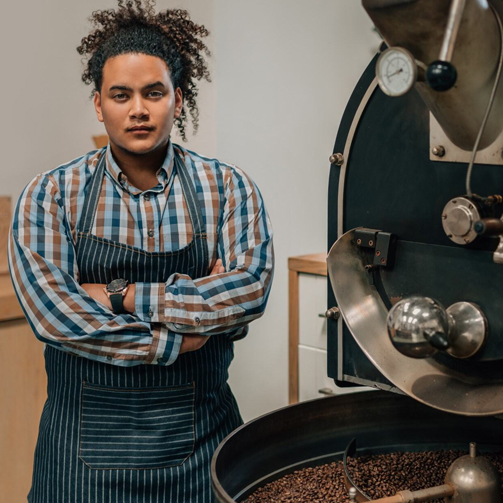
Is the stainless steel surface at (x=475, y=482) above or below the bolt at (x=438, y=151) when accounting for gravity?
below

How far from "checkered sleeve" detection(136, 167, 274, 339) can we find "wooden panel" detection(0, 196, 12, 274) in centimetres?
135

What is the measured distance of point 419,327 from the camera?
905 mm

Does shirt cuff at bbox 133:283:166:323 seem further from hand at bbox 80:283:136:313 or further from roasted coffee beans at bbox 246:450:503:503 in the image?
roasted coffee beans at bbox 246:450:503:503

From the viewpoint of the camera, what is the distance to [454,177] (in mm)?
1002

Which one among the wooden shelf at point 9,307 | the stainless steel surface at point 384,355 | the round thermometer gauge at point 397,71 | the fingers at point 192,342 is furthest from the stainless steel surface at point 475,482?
the wooden shelf at point 9,307

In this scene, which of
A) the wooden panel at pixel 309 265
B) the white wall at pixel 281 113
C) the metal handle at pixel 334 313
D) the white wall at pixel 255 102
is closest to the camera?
the metal handle at pixel 334 313

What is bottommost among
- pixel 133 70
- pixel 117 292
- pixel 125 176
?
pixel 117 292

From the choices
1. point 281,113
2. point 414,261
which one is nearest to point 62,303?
point 414,261

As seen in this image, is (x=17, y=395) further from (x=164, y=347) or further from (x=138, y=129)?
(x=138, y=129)

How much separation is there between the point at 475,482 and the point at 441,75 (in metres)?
0.54

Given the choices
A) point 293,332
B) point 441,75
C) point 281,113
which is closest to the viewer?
point 441,75

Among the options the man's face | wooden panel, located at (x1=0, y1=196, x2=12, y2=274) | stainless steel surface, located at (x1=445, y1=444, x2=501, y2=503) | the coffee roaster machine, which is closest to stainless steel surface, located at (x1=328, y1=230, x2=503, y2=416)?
the coffee roaster machine

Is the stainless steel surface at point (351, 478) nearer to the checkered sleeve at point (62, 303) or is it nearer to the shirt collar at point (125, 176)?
the checkered sleeve at point (62, 303)

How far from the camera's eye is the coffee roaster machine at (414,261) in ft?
2.94
